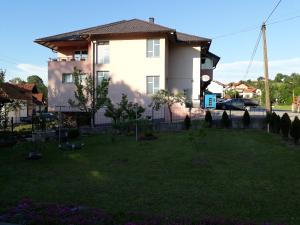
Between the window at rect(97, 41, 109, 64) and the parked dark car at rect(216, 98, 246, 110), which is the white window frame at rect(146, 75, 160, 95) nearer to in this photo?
the window at rect(97, 41, 109, 64)

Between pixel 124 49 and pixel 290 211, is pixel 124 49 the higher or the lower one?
the higher one

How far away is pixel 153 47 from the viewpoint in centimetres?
2694

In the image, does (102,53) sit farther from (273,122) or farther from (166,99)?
(273,122)

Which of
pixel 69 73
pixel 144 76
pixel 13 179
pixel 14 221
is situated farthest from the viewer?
pixel 69 73

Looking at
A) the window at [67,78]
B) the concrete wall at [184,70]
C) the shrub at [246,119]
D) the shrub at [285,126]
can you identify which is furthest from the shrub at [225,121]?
the window at [67,78]

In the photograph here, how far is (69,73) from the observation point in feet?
94.2

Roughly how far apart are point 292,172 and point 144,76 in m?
18.5

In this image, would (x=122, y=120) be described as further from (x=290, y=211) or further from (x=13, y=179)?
(x=290, y=211)

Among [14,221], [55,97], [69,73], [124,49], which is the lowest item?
[14,221]

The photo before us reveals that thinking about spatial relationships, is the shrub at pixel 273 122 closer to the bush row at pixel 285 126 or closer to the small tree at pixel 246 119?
the bush row at pixel 285 126

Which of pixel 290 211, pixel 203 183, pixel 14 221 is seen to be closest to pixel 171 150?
pixel 203 183

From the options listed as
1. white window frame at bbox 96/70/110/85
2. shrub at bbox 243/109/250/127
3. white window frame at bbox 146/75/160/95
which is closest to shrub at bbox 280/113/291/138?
shrub at bbox 243/109/250/127

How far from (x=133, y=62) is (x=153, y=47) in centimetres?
200

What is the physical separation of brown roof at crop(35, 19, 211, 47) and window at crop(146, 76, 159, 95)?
3702 mm
